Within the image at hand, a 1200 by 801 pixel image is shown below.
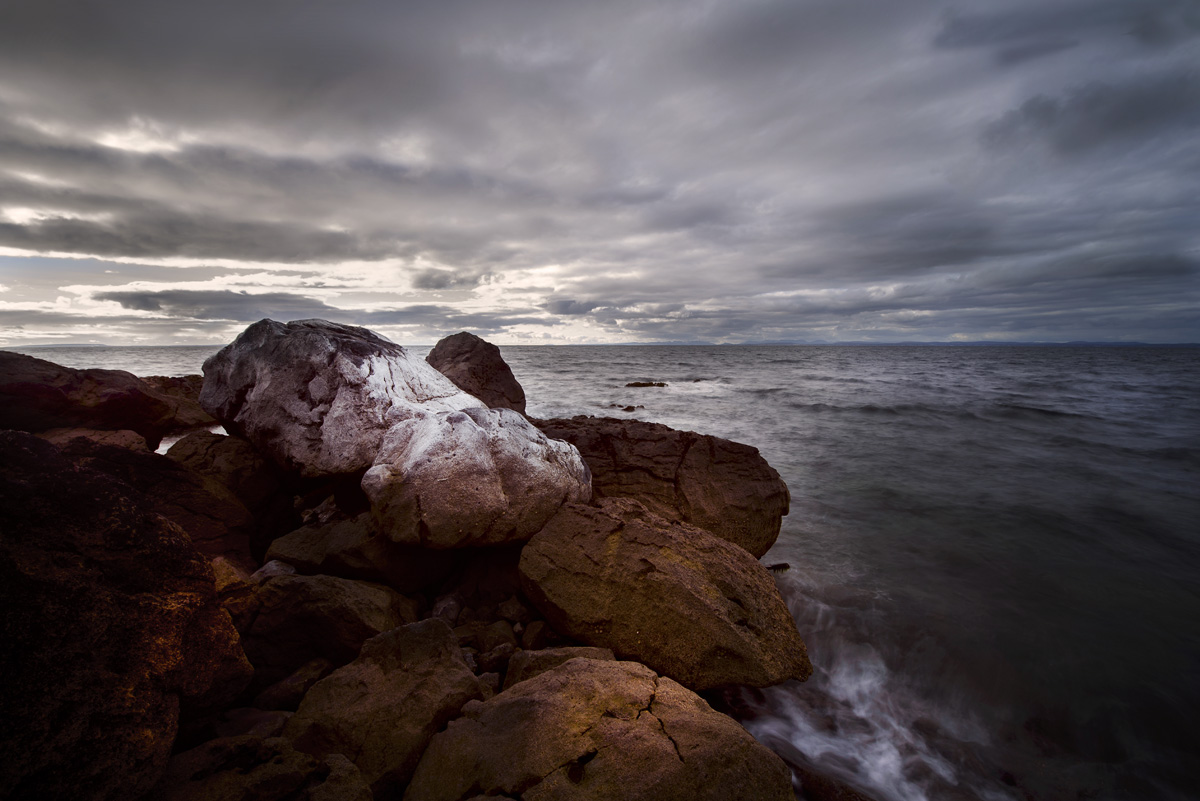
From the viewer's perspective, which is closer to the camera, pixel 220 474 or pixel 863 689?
pixel 863 689

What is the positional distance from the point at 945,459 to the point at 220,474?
664 inches

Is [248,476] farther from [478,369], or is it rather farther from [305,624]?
[478,369]

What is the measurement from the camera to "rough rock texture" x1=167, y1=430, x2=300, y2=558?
18.9 feet

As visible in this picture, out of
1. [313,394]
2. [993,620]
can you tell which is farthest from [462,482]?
[993,620]

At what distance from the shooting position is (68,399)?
22.9 ft

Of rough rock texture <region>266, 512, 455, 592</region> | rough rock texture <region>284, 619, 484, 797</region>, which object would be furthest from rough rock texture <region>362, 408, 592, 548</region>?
rough rock texture <region>284, 619, 484, 797</region>

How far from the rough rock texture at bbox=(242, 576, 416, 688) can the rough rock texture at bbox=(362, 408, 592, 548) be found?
0.75 metres

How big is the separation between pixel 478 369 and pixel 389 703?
7794 millimetres

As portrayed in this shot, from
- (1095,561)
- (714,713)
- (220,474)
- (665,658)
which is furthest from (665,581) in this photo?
(1095,561)

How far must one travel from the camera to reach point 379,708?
3109 millimetres

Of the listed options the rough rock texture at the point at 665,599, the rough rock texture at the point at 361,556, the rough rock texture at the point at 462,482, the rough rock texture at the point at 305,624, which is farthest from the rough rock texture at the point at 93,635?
the rough rock texture at the point at 665,599

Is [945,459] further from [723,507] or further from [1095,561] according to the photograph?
[723,507]

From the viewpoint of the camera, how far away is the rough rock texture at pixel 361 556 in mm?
4719

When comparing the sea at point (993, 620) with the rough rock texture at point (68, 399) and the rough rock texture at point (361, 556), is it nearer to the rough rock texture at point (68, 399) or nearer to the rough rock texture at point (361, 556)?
the rough rock texture at point (361, 556)
